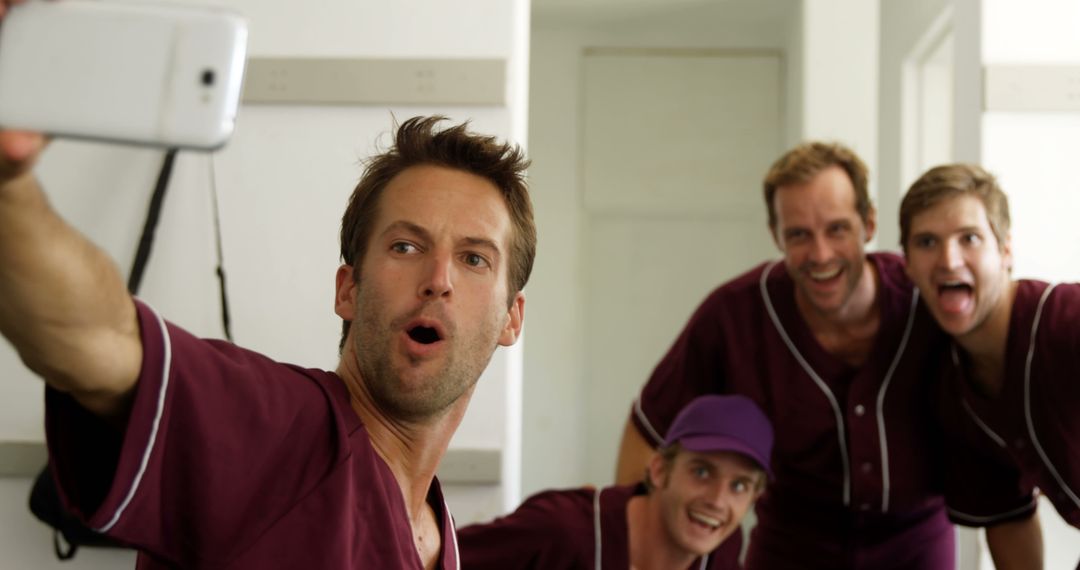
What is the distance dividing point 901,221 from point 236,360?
4.99 ft

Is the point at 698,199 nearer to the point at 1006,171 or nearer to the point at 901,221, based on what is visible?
the point at 1006,171

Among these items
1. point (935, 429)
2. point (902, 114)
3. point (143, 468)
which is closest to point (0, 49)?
point (143, 468)

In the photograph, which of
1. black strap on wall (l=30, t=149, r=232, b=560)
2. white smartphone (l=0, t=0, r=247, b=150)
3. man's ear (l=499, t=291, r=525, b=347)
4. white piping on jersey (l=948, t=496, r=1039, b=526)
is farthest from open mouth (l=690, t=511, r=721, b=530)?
white smartphone (l=0, t=0, r=247, b=150)

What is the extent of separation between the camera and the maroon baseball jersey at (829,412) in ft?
6.99

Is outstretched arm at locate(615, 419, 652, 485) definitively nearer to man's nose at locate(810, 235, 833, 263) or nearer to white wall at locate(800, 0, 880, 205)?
man's nose at locate(810, 235, 833, 263)

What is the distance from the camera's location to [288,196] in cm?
215

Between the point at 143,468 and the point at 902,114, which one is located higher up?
the point at 902,114

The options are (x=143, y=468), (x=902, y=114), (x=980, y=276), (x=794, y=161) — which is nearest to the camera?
(x=143, y=468)

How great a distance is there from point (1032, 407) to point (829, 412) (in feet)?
1.34

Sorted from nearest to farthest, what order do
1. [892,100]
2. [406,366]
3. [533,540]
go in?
[406,366]
[533,540]
[892,100]

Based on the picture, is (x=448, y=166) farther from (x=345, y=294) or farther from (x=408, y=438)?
(x=408, y=438)

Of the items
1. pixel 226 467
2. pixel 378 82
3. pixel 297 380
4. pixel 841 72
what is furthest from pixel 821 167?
pixel 841 72

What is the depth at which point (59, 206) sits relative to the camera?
7.22 feet

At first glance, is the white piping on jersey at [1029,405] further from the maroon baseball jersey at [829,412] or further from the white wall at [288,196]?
the white wall at [288,196]
